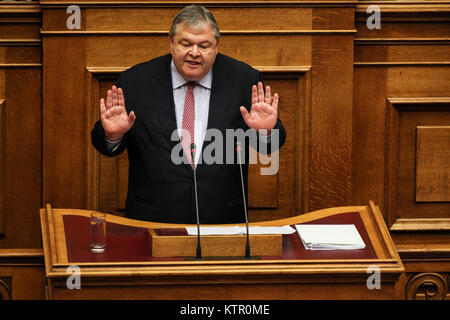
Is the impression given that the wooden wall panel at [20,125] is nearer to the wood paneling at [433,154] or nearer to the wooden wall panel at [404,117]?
the wooden wall panel at [404,117]

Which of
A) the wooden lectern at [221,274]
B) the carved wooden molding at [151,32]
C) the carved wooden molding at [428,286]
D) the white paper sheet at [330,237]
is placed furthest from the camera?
the carved wooden molding at [151,32]

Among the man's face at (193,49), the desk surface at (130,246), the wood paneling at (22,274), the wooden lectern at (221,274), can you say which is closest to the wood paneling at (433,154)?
the desk surface at (130,246)

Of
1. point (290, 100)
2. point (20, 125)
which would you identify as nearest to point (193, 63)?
point (290, 100)

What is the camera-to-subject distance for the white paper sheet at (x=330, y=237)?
2166 mm

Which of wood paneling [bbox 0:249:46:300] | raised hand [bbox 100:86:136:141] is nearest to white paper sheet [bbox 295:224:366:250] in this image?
raised hand [bbox 100:86:136:141]

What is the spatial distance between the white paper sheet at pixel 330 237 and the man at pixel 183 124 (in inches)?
15.7

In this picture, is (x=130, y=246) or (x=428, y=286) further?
(x=428, y=286)

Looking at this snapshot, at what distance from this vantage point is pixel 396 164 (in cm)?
349

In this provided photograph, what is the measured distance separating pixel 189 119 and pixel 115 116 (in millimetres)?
306

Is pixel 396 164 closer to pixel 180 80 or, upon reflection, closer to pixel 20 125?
pixel 180 80

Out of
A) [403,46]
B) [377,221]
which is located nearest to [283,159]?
[403,46]

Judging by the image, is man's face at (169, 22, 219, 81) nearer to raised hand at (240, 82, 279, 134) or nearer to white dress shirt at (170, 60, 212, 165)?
white dress shirt at (170, 60, 212, 165)
